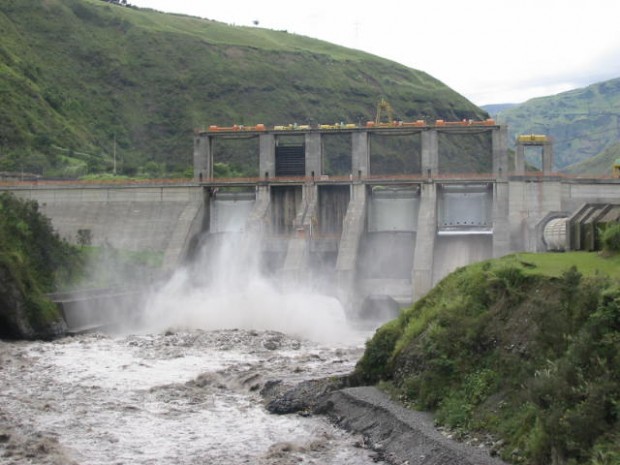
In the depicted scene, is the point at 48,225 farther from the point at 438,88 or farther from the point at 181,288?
the point at 438,88

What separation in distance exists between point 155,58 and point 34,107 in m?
36.0

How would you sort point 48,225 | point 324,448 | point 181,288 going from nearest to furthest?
point 324,448 < point 48,225 < point 181,288

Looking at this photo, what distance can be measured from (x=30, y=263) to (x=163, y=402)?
2698cm

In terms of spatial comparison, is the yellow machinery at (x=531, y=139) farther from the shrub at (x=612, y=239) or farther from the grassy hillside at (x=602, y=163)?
the grassy hillside at (x=602, y=163)

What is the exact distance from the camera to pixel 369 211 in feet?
Result: 236

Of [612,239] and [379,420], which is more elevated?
[612,239]

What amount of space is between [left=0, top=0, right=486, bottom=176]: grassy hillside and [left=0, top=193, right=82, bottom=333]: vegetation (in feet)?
149

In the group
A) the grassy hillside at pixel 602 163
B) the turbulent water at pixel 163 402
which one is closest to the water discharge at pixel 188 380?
the turbulent water at pixel 163 402

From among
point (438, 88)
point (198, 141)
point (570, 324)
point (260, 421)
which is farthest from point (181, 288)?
point (438, 88)

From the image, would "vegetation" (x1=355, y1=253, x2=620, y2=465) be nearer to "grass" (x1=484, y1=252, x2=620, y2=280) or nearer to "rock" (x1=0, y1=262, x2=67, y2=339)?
"grass" (x1=484, y1=252, x2=620, y2=280)

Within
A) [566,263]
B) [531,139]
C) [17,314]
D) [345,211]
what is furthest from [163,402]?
[531,139]

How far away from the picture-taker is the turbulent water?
25766mm

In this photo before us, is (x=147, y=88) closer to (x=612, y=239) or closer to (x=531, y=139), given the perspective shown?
(x=531, y=139)

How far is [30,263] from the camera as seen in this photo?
2255 inches
